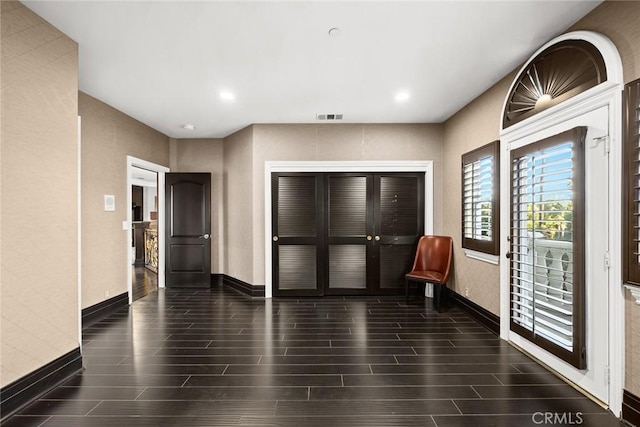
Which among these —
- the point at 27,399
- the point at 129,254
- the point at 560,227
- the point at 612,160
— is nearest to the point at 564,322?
the point at 560,227

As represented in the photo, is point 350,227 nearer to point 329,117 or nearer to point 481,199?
point 329,117

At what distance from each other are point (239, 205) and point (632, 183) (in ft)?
15.0

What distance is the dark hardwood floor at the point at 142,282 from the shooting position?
5.05 metres

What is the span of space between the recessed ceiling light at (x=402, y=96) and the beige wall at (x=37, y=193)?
313cm

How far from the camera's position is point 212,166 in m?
5.51

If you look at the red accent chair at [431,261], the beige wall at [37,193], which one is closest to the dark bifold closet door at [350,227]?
the red accent chair at [431,261]

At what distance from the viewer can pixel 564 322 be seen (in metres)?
2.28

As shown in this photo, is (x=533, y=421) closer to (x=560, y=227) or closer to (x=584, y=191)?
(x=560, y=227)

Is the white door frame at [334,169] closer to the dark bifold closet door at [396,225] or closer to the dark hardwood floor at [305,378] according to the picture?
the dark bifold closet door at [396,225]

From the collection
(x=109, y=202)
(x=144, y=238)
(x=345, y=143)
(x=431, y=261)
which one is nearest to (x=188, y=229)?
(x=109, y=202)

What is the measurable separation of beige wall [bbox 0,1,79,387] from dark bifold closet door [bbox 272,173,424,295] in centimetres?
268

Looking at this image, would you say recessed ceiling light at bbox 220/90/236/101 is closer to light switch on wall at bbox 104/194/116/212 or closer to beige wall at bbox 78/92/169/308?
beige wall at bbox 78/92/169/308

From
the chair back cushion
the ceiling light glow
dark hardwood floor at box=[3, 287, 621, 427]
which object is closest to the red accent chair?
the chair back cushion

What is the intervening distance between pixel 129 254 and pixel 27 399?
2.52 meters
